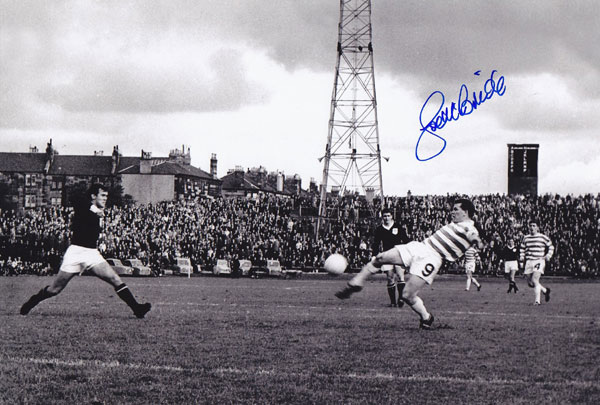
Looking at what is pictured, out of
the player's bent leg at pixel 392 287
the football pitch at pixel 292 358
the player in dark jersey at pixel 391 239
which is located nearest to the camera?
the football pitch at pixel 292 358

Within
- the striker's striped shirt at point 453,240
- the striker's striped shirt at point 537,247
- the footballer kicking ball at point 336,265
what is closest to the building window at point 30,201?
A: the striker's striped shirt at point 537,247

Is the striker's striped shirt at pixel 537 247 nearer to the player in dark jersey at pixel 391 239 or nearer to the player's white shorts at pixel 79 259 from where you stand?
the player in dark jersey at pixel 391 239

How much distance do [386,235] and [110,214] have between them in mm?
42930

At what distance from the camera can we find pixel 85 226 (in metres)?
13.1

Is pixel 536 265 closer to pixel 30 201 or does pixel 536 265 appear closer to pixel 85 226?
pixel 85 226

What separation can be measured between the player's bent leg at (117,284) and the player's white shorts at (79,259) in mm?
111

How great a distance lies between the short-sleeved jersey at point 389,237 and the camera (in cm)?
1783

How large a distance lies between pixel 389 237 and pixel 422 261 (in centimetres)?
578

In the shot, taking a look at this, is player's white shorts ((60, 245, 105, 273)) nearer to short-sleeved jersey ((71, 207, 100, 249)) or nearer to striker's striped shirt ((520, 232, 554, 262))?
short-sleeved jersey ((71, 207, 100, 249))

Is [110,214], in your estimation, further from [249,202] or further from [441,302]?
[441,302]

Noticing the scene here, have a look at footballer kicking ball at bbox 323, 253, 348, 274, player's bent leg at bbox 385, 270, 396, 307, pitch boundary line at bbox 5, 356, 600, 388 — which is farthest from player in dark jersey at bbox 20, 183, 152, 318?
player's bent leg at bbox 385, 270, 396, 307

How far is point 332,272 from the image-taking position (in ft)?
46.5

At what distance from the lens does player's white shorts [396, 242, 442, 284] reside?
1205cm

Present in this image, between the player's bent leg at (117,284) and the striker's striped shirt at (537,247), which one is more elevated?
the striker's striped shirt at (537,247)
